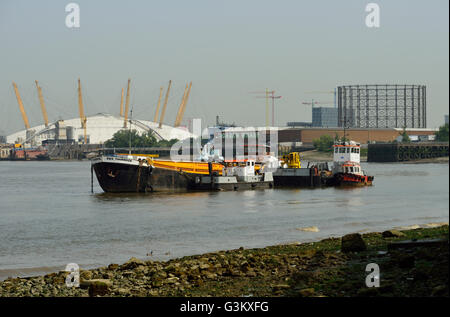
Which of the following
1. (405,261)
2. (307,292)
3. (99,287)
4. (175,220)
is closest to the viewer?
(307,292)

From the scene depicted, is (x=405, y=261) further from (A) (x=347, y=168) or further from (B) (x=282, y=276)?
(A) (x=347, y=168)

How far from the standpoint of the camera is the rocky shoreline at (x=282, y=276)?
15156mm

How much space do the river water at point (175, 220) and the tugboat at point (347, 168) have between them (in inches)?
249

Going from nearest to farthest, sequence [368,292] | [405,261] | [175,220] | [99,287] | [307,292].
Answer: [368,292] < [307,292] < [405,261] < [99,287] < [175,220]

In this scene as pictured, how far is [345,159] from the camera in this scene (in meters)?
79.8

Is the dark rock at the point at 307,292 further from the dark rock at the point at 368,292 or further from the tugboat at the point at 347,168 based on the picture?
the tugboat at the point at 347,168

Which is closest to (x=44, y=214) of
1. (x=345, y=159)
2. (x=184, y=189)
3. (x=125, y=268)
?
(x=184, y=189)

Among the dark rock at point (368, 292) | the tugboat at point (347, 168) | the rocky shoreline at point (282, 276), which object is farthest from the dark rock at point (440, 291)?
the tugboat at point (347, 168)

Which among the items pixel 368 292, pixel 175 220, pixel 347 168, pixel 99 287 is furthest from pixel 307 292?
pixel 347 168

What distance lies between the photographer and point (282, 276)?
1820 centimetres

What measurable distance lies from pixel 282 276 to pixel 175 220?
25.5m

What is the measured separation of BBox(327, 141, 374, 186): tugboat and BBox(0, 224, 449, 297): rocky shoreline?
2159 inches

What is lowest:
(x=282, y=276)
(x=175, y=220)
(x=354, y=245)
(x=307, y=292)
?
(x=175, y=220)

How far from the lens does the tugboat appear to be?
77.2 metres
